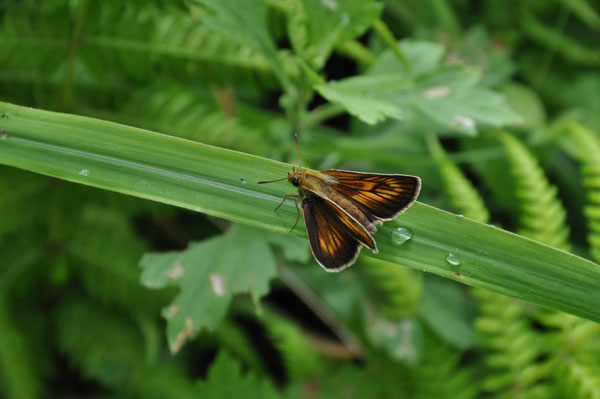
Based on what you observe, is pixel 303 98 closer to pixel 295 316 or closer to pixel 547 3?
pixel 295 316

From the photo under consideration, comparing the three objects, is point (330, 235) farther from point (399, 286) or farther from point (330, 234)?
point (399, 286)

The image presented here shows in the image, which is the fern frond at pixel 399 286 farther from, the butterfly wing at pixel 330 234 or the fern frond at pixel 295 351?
the butterfly wing at pixel 330 234

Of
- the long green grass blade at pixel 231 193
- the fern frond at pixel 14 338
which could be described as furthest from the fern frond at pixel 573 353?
the fern frond at pixel 14 338

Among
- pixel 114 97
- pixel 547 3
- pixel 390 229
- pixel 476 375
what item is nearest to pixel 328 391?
pixel 476 375

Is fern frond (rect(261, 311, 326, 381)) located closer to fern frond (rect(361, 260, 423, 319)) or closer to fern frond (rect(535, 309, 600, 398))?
fern frond (rect(361, 260, 423, 319))

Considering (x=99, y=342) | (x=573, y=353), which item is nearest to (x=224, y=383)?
(x=99, y=342)

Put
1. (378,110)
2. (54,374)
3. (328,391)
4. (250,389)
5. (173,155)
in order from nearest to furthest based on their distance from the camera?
(173,155), (378,110), (250,389), (328,391), (54,374)
